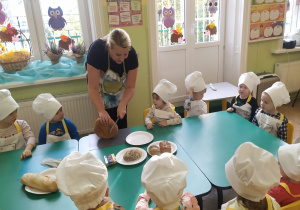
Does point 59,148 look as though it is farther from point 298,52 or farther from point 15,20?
point 298,52

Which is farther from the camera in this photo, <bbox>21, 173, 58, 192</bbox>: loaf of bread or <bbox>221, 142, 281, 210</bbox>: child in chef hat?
<bbox>21, 173, 58, 192</bbox>: loaf of bread

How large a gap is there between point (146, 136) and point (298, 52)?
3.39m

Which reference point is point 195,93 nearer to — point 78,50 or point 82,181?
point 78,50

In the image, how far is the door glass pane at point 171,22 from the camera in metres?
3.25

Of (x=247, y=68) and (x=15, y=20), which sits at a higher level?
(x=15, y=20)

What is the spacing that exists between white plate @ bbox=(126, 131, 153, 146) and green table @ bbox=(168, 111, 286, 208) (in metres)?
0.20

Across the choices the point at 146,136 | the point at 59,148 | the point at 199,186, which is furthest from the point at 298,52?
the point at 59,148

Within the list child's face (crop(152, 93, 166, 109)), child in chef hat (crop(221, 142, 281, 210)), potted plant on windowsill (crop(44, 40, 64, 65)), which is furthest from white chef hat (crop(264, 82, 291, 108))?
potted plant on windowsill (crop(44, 40, 64, 65))

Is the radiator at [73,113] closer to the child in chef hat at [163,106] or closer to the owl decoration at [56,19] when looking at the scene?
the owl decoration at [56,19]

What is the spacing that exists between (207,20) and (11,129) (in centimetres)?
288

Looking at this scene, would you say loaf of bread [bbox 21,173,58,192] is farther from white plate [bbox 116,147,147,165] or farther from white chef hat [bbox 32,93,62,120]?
white chef hat [bbox 32,93,62,120]

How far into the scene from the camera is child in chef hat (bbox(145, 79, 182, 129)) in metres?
2.13

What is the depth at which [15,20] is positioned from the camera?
2.90 meters

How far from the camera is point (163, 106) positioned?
7.36 ft
